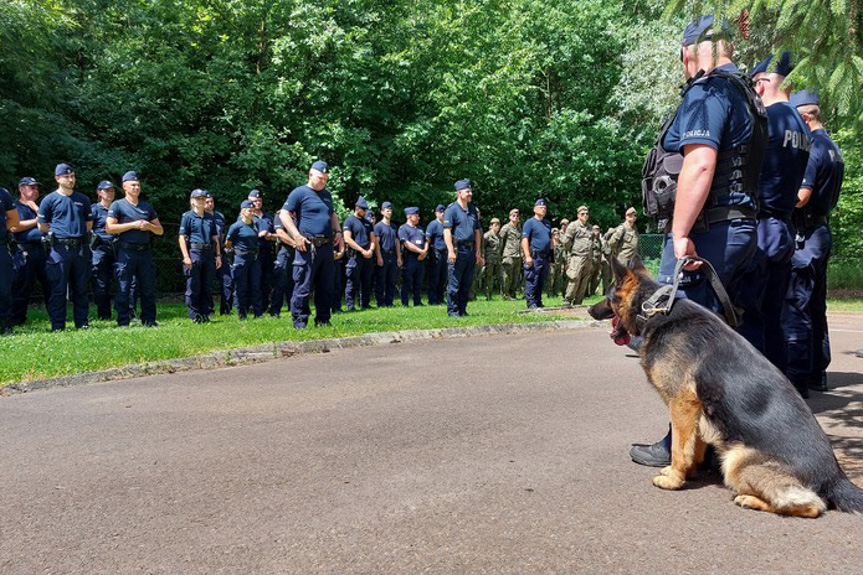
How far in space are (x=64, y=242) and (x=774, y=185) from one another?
32.0 ft

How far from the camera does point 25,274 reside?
1198 cm

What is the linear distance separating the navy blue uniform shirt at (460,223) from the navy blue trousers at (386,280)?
548 cm

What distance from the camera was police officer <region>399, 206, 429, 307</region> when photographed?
18.8m

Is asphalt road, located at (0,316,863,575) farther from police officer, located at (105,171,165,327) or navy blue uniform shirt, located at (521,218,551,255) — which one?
navy blue uniform shirt, located at (521,218,551,255)

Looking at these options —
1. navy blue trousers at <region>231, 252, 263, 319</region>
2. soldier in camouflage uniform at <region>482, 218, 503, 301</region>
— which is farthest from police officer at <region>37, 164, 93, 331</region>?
soldier in camouflage uniform at <region>482, 218, 503, 301</region>

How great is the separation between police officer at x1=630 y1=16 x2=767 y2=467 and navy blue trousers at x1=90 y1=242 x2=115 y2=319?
1113 cm

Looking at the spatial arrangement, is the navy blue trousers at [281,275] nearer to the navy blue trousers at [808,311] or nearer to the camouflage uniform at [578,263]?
the camouflage uniform at [578,263]

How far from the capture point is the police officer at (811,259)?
6160 mm

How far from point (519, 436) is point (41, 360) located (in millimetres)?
5319

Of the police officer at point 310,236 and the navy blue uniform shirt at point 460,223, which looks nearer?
the police officer at point 310,236

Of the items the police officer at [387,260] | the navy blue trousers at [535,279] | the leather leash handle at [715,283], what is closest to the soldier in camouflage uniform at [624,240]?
the navy blue trousers at [535,279]

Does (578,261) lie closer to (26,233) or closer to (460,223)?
(460,223)

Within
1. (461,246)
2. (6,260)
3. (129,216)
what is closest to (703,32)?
(461,246)

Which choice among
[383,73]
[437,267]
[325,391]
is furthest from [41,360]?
[383,73]
